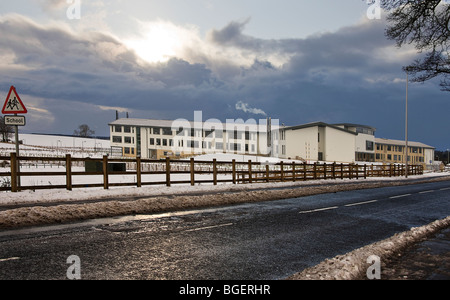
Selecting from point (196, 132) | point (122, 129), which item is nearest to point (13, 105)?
point (196, 132)

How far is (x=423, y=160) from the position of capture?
101875 millimetres

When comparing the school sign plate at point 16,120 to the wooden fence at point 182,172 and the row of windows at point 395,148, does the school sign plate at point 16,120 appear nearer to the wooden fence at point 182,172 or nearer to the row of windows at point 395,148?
the wooden fence at point 182,172

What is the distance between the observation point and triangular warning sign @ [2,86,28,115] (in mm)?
12883

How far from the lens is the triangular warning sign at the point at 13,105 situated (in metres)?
12.9

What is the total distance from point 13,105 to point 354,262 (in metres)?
13.5

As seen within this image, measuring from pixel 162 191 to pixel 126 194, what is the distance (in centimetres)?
181

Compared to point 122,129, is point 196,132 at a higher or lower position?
lower

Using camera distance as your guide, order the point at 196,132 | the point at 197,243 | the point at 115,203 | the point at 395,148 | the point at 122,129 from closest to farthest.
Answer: the point at 197,243, the point at 115,203, the point at 196,132, the point at 122,129, the point at 395,148

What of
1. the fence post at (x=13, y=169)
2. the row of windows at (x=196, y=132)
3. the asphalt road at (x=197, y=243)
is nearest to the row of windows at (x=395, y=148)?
the row of windows at (x=196, y=132)

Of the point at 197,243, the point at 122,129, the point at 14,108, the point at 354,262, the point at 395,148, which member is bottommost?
the point at 197,243

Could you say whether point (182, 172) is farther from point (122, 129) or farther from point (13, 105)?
point (122, 129)

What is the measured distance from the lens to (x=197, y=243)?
624 cm

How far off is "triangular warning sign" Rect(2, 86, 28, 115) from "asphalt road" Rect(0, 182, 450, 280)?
7468 millimetres
